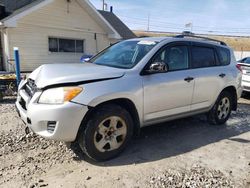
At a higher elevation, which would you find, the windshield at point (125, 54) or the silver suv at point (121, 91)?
the windshield at point (125, 54)

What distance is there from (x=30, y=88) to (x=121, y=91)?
138 cm

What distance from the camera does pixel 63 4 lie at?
49.3 feet

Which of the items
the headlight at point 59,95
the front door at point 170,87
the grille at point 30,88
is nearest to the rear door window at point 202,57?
the front door at point 170,87

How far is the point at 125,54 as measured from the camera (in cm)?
459

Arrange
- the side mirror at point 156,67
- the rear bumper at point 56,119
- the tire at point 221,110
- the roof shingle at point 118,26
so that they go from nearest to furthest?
the rear bumper at point 56,119
the side mirror at point 156,67
the tire at point 221,110
the roof shingle at point 118,26

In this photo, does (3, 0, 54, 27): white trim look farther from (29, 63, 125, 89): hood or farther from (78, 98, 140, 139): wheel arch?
(78, 98, 140, 139): wheel arch

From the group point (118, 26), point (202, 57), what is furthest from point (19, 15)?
point (202, 57)

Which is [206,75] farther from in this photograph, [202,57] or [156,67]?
[156,67]

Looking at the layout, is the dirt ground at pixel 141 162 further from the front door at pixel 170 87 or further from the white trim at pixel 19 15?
the white trim at pixel 19 15

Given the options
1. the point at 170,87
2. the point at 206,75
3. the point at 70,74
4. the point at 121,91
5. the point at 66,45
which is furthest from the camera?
the point at 66,45

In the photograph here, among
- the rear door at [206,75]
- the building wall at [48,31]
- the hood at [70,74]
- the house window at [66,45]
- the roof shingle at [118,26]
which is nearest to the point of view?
the hood at [70,74]

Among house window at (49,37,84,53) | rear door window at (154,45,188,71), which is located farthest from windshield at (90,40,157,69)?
house window at (49,37,84,53)

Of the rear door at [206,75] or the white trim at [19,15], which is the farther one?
the white trim at [19,15]

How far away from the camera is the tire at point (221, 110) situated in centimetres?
565
